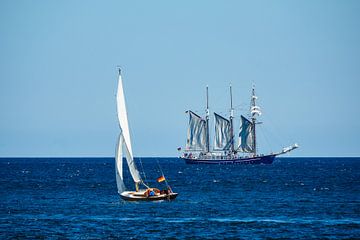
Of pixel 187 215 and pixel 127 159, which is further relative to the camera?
pixel 127 159

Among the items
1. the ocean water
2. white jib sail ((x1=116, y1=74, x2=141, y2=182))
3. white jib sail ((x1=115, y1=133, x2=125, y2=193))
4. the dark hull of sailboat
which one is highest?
white jib sail ((x1=116, y1=74, x2=141, y2=182))

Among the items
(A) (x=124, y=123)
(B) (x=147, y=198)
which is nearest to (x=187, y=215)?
(B) (x=147, y=198)

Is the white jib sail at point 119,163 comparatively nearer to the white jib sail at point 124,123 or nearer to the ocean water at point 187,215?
the white jib sail at point 124,123

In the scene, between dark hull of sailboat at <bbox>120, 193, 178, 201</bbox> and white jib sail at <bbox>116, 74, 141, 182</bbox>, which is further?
dark hull of sailboat at <bbox>120, 193, 178, 201</bbox>

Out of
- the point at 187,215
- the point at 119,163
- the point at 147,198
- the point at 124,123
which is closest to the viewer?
the point at 187,215

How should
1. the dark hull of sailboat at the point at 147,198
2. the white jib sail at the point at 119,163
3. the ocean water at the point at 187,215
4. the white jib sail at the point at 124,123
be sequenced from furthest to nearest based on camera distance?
1. the dark hull of sailboat at the point at 147,198
2. the white jib sail at the point at 119,163
3. the white jib sail at the point at 124,123
4. the ocean water at the point at 187,215

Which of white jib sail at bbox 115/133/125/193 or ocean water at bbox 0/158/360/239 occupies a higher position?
white jib sail at bbox 115/133/125/193

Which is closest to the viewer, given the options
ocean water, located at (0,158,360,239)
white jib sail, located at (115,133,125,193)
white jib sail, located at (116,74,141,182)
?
ocean water, located at (0,158,360,239)

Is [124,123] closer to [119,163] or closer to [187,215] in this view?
[119,163]

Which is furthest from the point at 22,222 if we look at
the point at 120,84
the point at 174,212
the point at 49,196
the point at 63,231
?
the point at 49,196

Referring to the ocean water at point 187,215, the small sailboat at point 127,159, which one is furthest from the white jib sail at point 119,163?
the ocean water at point 187,215

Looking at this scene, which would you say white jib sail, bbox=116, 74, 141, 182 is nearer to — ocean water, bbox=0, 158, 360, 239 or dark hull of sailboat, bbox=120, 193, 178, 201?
dark hull of sailboat, bbox=120, 193, 178, 201

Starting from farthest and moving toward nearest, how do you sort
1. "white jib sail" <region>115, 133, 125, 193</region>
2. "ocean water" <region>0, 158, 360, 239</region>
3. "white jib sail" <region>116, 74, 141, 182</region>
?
"white jib sail" <region>115, 133, 125, 193</region>, "white jib sail" <region>116, 74, 141, 182</region>, "ocean water" <region>0, 158, 360, 239</region>

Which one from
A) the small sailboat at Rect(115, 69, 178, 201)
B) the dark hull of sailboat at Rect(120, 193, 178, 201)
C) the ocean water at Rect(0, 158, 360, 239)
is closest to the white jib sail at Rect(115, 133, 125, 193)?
the small sailboat at Rect(115, 69, 178, 201)
